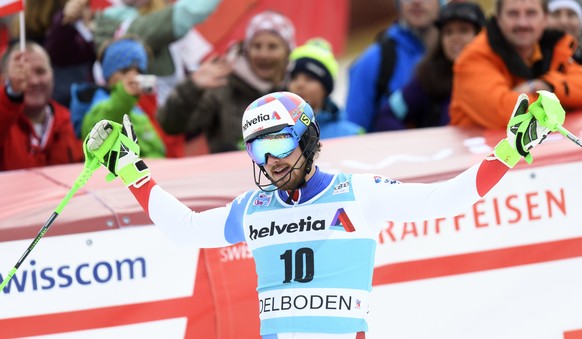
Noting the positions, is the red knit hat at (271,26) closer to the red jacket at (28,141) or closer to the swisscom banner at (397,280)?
the red jacket at (28,141)

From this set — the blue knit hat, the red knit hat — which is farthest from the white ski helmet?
the red knit hat

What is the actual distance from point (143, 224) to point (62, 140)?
188 centimetres

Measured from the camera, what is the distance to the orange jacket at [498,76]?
6918 mm

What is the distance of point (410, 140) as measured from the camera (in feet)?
22.8

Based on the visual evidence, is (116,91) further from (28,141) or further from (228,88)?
(228,88)

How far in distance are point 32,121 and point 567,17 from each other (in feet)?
12.6

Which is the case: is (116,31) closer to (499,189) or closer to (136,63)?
(136,63)

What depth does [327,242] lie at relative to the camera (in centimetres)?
489

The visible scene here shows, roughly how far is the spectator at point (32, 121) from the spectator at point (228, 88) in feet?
2.26

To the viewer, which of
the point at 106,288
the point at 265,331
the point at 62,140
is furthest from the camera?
the point at 62,140

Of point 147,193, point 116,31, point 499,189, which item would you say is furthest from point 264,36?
point 147,193

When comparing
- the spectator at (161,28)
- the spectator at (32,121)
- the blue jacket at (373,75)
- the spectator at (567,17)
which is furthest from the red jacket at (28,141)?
the spectator at (567,17)

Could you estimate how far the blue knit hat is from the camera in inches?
302

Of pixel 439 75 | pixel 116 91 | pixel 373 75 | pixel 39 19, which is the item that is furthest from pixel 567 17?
pixel 39 19
